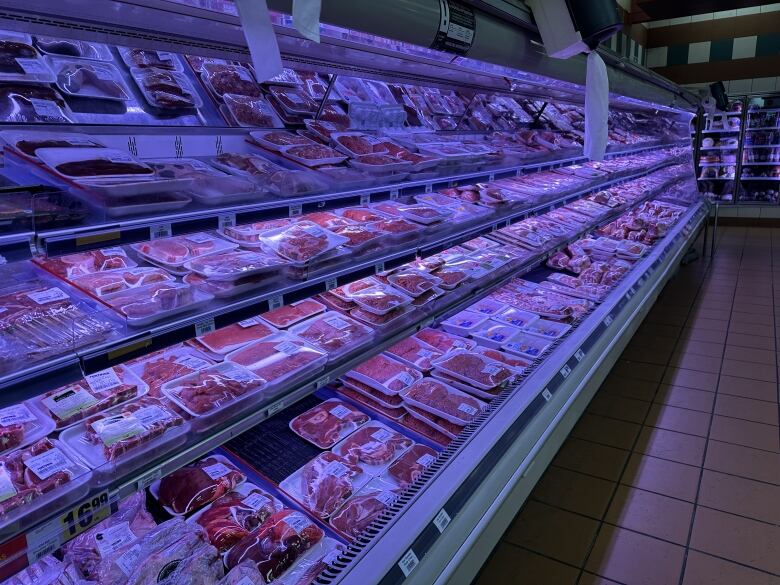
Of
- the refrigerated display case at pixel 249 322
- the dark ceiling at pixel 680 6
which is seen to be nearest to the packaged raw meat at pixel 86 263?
the refrigerated display case at pixel 249 322

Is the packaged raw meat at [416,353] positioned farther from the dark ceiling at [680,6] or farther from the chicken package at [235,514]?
the dark ceiling at [680,6]

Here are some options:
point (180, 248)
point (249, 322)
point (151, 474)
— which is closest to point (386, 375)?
point (249, 322)

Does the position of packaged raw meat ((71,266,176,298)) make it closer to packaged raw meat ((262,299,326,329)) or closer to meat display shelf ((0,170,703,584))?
meat display shelf ((0,170,703,584))

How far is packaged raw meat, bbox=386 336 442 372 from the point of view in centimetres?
A: 263

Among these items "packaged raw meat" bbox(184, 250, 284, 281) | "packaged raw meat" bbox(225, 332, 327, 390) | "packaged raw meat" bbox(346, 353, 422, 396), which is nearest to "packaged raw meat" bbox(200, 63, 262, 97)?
"packaged raw meat" bbox(184, 250, 284, 281)

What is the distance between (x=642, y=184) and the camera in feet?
20.9

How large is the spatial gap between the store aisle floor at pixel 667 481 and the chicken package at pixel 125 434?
4.82 feet

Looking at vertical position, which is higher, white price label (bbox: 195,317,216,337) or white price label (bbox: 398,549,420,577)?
white price label (bbox: 195,317,216,337)

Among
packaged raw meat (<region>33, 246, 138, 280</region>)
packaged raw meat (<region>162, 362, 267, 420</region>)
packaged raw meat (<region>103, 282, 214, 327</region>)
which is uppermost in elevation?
packaged raw meat (<region>33, 246, 138, 280</region>)

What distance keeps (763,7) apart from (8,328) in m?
11.8

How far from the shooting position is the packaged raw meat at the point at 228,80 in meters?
2.19

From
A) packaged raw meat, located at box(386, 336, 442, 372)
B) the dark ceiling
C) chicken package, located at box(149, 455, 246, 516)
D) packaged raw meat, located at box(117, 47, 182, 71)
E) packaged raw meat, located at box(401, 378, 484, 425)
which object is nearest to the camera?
chicken package, located at box(149, 455, 246, 516)

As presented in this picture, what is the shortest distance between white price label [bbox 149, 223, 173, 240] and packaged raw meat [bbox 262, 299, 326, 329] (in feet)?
3.11

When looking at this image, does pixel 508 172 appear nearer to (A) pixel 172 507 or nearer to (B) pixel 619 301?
(B) pixel 619 301
